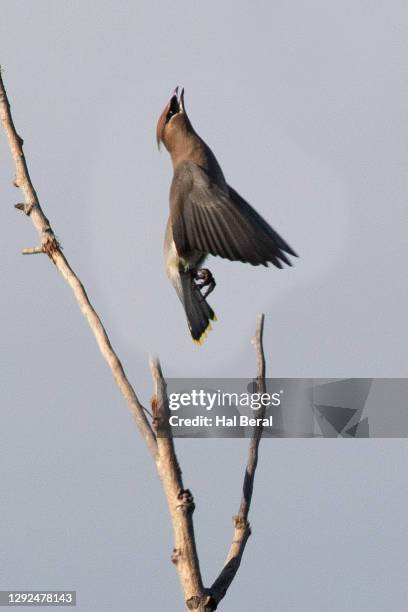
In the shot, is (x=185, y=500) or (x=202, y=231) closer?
(x=185, y=500)

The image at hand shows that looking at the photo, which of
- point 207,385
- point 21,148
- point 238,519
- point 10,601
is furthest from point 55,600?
point 21,148

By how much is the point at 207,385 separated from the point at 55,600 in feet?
6.21

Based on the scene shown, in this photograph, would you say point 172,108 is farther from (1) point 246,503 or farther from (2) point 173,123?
(1) point 246,503

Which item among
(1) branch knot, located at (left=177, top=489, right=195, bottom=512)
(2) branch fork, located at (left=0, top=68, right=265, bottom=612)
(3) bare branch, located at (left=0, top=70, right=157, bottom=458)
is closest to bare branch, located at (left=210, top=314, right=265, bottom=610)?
(2) branch fork, located at (left=0, top=68, right=265, bottom=612)

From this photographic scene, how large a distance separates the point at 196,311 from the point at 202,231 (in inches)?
24.6

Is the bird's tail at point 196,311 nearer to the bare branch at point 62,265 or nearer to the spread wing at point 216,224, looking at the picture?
the spread wing at point 216,224

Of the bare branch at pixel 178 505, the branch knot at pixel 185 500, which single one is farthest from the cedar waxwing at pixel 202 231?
the branch knot at pixel 185 500

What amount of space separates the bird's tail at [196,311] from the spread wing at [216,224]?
32cm

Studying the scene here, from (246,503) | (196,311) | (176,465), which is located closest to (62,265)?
(176,465)

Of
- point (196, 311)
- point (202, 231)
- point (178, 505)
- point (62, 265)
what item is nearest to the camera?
point (178, 505)

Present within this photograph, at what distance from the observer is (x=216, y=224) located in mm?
7828

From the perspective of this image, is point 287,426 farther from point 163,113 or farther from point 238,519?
point 163,113

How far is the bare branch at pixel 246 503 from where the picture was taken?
5910 mm

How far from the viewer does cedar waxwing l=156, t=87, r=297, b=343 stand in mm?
7559
